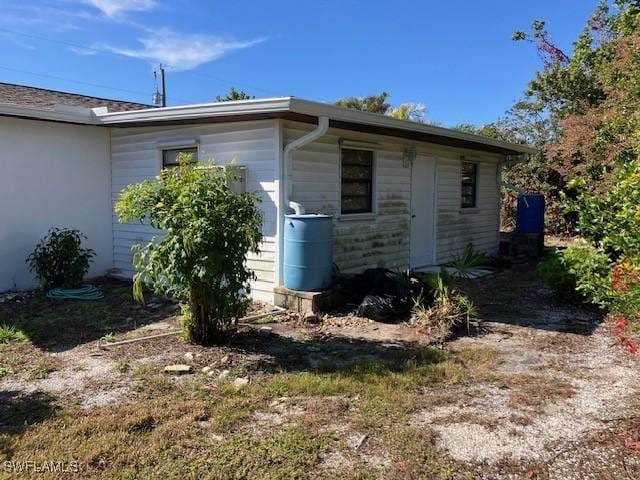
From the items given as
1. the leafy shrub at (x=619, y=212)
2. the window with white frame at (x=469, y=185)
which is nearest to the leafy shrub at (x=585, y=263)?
the leafy shrub at (x=619, y=212)

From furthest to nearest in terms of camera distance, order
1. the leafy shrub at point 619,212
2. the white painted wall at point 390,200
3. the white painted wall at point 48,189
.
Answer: the white painted wall at point 48,189, the white painted wall at point 390,200, the leafy shrub at point 619,212

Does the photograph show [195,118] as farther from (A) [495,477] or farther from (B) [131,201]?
(A) [495,477]

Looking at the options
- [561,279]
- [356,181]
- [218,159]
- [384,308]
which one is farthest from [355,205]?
[561,279]

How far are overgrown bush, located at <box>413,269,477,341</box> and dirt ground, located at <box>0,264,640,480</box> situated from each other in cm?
16

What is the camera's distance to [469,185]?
1005cm

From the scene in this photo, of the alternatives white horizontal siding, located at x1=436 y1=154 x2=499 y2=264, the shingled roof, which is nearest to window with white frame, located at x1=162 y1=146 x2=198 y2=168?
the shingled roof

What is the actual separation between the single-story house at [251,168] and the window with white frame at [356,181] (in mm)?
15

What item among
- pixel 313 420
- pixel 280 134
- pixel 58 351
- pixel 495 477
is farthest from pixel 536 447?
pixel 280 134

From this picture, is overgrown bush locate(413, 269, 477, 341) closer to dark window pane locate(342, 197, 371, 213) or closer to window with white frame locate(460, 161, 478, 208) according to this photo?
dark window pane locate(342, 197, 371, 213)

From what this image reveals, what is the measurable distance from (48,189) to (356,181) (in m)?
4.44

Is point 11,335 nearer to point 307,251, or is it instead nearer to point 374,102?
point 307,251

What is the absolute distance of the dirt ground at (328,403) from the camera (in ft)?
8.43

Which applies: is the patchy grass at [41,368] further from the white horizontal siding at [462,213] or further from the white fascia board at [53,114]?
the white horizontal siding at [462,213]

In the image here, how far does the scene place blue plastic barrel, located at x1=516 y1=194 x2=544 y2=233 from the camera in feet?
34.9
